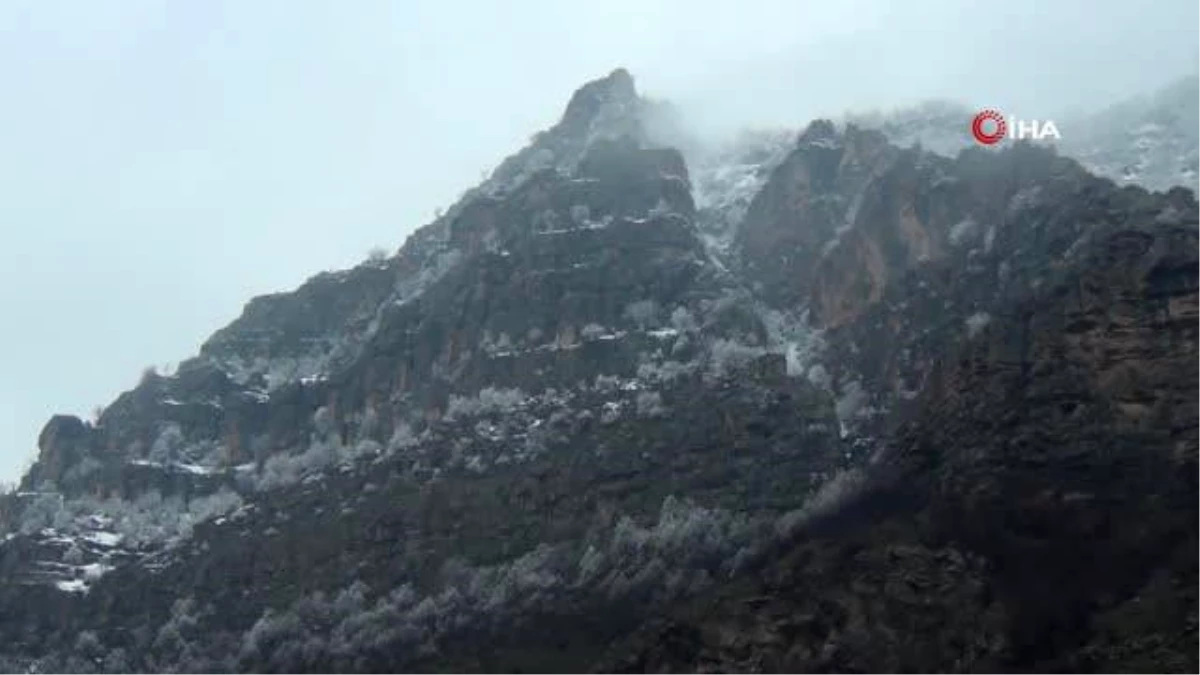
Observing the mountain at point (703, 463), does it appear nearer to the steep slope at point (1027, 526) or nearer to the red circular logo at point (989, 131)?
the steep slope at point (1027, 526)

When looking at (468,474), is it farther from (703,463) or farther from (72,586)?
(72,586)

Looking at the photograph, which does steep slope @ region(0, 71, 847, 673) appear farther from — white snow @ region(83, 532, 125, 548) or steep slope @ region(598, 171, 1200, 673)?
steep slope @ region(598, 171, 1200, 673)

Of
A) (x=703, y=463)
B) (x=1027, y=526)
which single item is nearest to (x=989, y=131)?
(x=703, y=463)

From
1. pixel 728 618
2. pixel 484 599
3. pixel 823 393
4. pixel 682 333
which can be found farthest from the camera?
pixel 682 333

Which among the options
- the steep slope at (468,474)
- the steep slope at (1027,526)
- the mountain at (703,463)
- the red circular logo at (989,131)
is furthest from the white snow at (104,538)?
the red circular logo at (989,131)

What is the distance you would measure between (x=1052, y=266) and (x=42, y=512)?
11512 cm

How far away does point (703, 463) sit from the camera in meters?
140

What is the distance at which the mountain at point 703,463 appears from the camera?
97062mm

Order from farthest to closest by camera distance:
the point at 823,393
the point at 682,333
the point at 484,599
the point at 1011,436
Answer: the point at 682,333
the point at 823,393
the point at 484,599
the point at 1011,436

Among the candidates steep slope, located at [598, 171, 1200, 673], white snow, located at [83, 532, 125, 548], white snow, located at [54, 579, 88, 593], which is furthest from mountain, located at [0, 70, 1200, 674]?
white snow, located at [83, 532, 125, 548]

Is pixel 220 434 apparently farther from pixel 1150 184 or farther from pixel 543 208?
pixel 1150 184

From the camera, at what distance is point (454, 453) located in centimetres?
15550

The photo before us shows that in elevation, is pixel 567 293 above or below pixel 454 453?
above

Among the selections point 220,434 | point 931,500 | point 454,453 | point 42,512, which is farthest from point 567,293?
point 931,500
